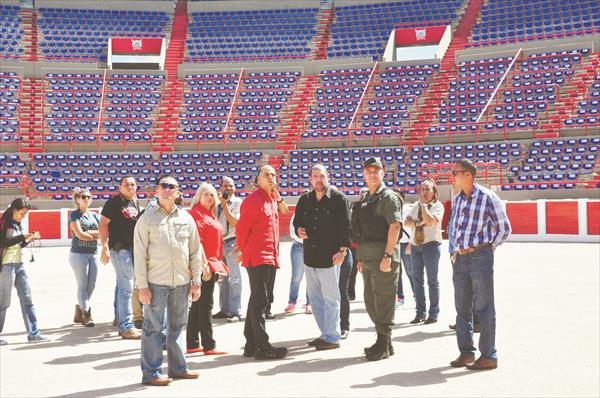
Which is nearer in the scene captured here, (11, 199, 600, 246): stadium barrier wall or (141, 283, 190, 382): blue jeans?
(141, 283, 190, 382): blue jeans

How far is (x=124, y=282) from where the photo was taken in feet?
26.8

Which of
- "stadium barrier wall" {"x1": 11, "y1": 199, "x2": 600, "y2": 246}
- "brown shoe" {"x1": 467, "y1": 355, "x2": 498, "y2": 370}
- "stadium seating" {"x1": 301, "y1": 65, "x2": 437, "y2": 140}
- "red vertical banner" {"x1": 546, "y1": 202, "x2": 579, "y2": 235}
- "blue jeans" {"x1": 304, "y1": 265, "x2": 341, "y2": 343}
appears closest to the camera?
"brown shoe" {"x1": 467, "y1": 355, "x2": 498, "y2": 370}

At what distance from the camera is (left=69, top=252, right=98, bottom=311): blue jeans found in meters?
9.06

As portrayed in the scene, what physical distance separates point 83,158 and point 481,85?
21.3m

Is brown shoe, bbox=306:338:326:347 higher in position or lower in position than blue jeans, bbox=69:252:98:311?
lower

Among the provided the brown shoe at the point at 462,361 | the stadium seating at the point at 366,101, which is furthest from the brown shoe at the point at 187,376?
the stadium seating at the point at 366,101

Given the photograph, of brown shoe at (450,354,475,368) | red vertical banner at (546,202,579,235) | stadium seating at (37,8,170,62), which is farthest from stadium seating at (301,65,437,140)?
brown shoe at (450,354,475,368)

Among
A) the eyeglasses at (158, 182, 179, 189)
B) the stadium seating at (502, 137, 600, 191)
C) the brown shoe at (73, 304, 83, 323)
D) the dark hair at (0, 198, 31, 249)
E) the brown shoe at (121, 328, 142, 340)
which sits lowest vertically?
the brown shoe at (121, 328, 142, 340)

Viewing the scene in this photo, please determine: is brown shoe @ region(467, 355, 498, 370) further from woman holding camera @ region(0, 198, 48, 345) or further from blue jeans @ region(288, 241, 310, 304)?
woman holding camera @ region(0, 198, 48, 345)

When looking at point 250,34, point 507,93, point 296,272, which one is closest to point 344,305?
point 296,272

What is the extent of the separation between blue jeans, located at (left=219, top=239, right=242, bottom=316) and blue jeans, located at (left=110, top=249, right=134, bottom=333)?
4.63 ft

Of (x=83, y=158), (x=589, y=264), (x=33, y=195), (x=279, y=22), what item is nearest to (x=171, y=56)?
(x=279, y=22)

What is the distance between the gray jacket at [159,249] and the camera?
19.0 ft

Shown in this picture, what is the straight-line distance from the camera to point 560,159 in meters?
28.9
